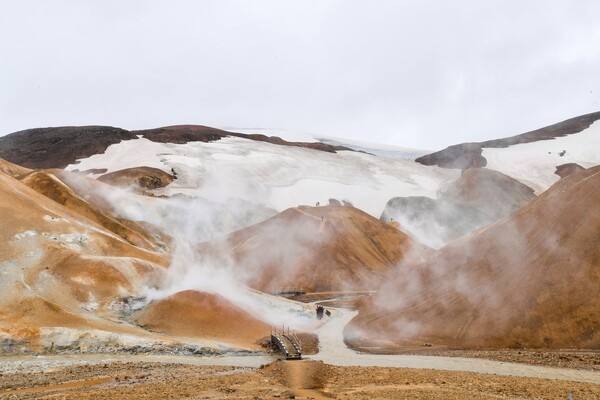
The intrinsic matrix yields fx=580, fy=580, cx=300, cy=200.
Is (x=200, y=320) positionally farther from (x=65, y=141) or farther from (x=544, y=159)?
(x=544, y=159)

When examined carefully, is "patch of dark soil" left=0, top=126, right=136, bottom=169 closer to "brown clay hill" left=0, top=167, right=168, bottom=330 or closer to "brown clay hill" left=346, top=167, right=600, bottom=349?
"brown clay hill" left=0, top=167, right=168, bottom=330

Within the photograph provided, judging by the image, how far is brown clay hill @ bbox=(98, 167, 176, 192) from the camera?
122 metres

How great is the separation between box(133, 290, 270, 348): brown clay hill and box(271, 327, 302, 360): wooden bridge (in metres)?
1.73

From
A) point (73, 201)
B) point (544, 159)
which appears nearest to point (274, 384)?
point (73, 201)

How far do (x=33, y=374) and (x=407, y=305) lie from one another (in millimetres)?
28013

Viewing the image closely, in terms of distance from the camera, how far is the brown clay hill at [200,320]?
41.9 metres

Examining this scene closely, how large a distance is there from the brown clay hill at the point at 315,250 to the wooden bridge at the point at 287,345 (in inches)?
1775

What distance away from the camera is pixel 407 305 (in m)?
46.7

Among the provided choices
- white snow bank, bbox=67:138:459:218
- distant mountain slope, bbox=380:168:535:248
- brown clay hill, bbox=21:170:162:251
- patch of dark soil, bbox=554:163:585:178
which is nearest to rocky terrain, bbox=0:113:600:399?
brown clay hill, bbox=21:170:162:251

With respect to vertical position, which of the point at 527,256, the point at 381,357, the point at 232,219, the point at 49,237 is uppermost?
the point at 232,219

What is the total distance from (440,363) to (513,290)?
10.00 meters

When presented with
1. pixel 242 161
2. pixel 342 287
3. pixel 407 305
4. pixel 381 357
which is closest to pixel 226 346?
pixel 381 357

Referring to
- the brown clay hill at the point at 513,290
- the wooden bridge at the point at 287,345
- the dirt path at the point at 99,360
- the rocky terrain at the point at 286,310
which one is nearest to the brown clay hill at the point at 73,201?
the rocky terrain at the point at 286,310

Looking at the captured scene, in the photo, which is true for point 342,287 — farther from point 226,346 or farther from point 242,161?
point 242,161
